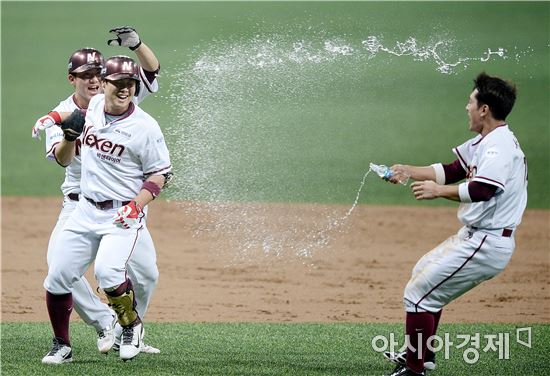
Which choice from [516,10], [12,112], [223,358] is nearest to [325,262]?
[223,358]

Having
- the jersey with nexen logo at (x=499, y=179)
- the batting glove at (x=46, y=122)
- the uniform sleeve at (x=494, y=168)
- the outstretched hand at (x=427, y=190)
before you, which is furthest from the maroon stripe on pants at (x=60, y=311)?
the uniform sleeve at (x=494, y=168)

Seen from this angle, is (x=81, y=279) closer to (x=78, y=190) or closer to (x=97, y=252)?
(x=97, y=252)

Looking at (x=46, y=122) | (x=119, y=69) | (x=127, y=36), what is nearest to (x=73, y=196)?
(x=46, y=122)

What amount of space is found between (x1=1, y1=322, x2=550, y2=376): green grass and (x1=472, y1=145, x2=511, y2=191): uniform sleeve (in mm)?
1342

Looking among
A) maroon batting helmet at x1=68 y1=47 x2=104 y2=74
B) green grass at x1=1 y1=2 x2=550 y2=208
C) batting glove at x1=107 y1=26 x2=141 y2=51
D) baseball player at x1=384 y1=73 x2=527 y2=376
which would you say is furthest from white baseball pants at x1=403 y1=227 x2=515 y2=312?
green grass at x1=1 y1=2 x2=550 y2=208

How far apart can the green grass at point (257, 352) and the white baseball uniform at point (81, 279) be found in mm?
307

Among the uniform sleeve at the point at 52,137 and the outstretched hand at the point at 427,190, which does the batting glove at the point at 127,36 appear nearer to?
the uniform sleeve at the point at 52,137

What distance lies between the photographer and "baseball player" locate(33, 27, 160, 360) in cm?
635

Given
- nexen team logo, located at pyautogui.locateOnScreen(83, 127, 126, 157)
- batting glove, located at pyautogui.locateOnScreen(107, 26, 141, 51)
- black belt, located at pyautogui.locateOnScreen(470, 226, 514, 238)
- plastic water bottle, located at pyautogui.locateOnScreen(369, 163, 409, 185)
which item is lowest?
black belt, located at pyautogui.locateOnScreen(470, 226, 514, 238)

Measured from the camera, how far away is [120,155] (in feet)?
19.9

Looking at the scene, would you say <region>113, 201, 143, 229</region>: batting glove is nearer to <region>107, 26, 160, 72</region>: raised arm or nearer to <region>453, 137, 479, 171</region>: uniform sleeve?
<region>107, 26, 160, 72</region>: raised arm

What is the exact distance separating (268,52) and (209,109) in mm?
753

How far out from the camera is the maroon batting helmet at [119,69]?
6.02 metres

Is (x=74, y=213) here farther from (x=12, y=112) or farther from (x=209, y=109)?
(x=12, y=112)
